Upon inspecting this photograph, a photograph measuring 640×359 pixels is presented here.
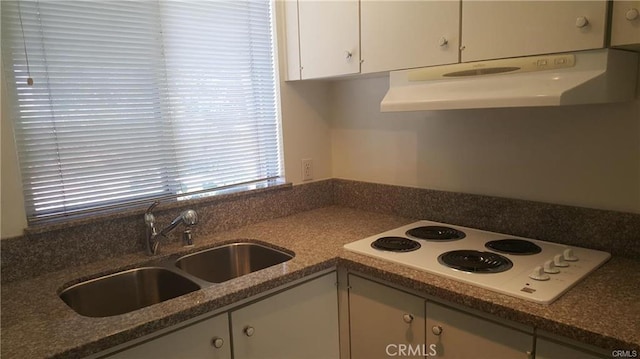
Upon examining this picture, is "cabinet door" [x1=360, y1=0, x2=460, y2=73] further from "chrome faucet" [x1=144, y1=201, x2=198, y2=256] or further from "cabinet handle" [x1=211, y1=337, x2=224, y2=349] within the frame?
"cabinet handle" [x1=211, y1=337, x2=224, y2=349]

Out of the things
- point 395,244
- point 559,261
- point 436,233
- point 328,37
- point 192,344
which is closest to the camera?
point 192,344

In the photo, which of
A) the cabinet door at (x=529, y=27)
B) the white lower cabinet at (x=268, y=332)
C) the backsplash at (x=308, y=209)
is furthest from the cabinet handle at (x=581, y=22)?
the white lower cabinet at (x=268, y=332)

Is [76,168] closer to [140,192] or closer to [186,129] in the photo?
[140,192]

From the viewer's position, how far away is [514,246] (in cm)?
158

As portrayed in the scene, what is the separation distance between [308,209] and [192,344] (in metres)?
1.18

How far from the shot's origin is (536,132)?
163 centimetres

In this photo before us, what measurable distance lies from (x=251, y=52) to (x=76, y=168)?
0.98 meters

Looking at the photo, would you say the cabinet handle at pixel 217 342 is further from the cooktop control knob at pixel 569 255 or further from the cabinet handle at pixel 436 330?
the cooktop control knob at pixel 569 255

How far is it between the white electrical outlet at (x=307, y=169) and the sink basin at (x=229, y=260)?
0.62 m

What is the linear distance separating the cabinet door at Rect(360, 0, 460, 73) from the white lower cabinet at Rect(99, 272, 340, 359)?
89 centimetres

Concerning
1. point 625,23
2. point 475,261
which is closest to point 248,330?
point 475,261

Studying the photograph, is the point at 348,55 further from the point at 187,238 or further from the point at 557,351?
the point at 557,351

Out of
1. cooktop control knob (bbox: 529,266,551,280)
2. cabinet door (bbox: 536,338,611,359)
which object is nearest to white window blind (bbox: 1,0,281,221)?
cooktop control knob (bbox: 529,266,551,280)

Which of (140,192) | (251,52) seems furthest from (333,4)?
(140,192)
